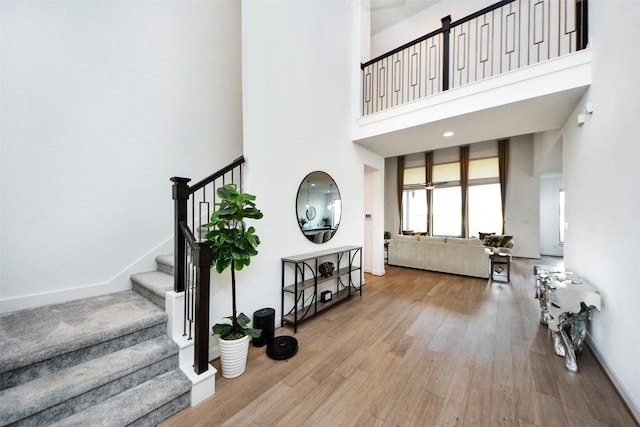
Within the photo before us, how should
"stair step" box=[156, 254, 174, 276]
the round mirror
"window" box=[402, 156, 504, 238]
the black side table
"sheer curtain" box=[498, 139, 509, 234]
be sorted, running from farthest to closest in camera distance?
"window" box=[402, 156, 504, 238] < "sheer curtain" box=[498, 139, 509, 234] < the black side table < the round mirror < "stair step" box=[156, 254, 174, 276]

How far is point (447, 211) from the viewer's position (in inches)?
326

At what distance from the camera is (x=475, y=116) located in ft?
10.6

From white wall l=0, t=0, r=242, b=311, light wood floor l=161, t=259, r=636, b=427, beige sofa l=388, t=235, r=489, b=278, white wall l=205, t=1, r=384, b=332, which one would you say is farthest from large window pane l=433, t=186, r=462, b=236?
white wall l=0, t=0, r=242, b=311

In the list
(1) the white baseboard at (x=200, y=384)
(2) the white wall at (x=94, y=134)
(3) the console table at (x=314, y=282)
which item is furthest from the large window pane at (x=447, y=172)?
(1) the white baseboard at (x=200, y=384)

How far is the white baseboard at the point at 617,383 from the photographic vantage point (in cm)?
158

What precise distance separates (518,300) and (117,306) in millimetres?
5320

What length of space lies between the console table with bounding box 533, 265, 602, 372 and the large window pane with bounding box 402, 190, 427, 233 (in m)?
6.33

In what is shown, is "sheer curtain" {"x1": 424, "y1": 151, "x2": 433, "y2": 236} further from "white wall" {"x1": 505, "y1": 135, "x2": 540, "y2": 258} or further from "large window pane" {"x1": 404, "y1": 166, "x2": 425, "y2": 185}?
"white wall" {"x1": 505, "y1": 135, "x2": 540, "y2": 258}

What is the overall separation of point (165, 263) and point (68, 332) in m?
0.99

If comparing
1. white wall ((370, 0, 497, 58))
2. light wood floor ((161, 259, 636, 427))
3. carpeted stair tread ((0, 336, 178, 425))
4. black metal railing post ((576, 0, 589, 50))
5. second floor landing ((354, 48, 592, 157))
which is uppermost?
white wall ((370, 0, 497, 58))

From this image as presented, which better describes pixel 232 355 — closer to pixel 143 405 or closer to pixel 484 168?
pixel 143 405

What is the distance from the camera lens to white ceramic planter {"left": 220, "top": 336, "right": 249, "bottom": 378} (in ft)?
6.28

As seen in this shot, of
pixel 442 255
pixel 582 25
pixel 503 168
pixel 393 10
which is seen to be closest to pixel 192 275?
pixel 582 25

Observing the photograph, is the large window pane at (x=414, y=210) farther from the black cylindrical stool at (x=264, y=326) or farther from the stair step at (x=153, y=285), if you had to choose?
the stair step at (x=153, y=285)
